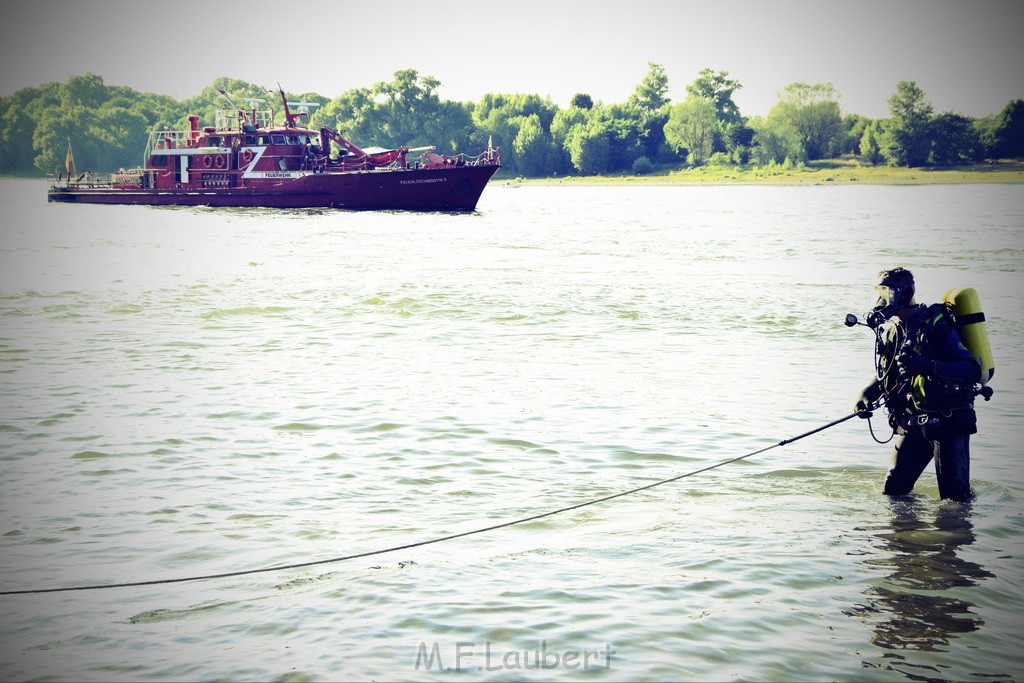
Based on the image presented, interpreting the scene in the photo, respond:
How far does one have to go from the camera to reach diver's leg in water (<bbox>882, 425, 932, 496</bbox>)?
8352mm

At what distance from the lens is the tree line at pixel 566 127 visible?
4638 inches

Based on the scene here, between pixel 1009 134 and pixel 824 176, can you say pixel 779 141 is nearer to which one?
pixel 824 176

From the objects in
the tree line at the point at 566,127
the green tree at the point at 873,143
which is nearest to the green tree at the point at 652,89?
the tree line at the point at 566,127

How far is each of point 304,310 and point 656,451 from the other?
48.3 feet

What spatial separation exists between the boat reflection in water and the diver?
477 millimetres

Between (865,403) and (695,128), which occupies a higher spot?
(695,128)

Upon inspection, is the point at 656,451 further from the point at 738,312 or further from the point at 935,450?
the point at 738,312

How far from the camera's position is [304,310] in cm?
2408

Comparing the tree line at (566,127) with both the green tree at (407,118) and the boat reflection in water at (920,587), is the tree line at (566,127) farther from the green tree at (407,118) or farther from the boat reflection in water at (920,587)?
the boat reflection in water at (920,587)

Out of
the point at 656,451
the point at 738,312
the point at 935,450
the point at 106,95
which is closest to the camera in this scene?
the point at 935,450

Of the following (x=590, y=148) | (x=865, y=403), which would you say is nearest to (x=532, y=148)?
(x=590, y=148)

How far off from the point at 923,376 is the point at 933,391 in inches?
5.5

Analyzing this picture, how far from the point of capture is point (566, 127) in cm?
15075

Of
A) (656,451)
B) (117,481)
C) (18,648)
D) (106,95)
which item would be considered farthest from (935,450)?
(106,95)
